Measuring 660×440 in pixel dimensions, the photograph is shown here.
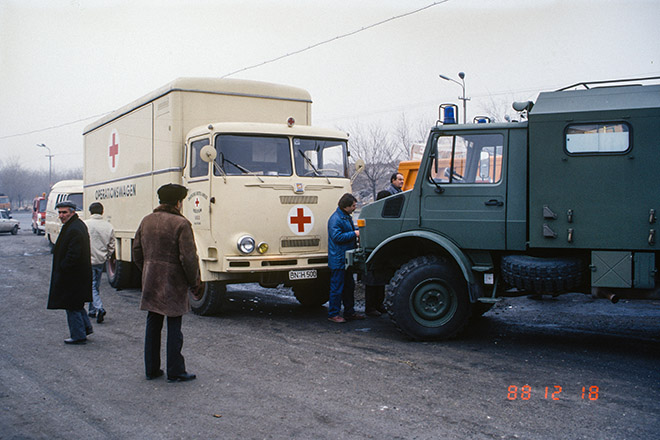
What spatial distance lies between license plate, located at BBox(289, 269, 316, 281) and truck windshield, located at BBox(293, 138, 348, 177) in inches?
57.8

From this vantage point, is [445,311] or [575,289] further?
[445,311]

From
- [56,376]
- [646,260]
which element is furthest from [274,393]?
[646,260]

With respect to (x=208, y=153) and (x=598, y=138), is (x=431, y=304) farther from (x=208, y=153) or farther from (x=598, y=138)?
(x=208, y=153)

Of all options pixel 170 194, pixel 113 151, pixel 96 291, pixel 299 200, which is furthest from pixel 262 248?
pixel 113 151

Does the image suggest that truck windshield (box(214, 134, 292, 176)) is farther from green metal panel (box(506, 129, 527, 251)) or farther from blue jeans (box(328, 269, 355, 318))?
green metal panel (box(506, 129, 527, 251))

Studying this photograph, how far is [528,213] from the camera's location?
7.00 m

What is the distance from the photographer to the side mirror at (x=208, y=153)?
854 cm

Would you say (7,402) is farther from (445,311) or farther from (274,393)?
(445,311)

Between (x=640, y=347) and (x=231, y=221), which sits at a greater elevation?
(x=231, y=221)

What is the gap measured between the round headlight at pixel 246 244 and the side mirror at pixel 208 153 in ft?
3.94

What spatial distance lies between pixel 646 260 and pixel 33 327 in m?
7.76

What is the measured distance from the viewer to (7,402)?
16.9 feet

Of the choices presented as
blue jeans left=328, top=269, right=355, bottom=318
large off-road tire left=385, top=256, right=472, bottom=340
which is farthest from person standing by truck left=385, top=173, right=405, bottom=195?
large off-road tire left=385, top=256, right=472, bottom=340
